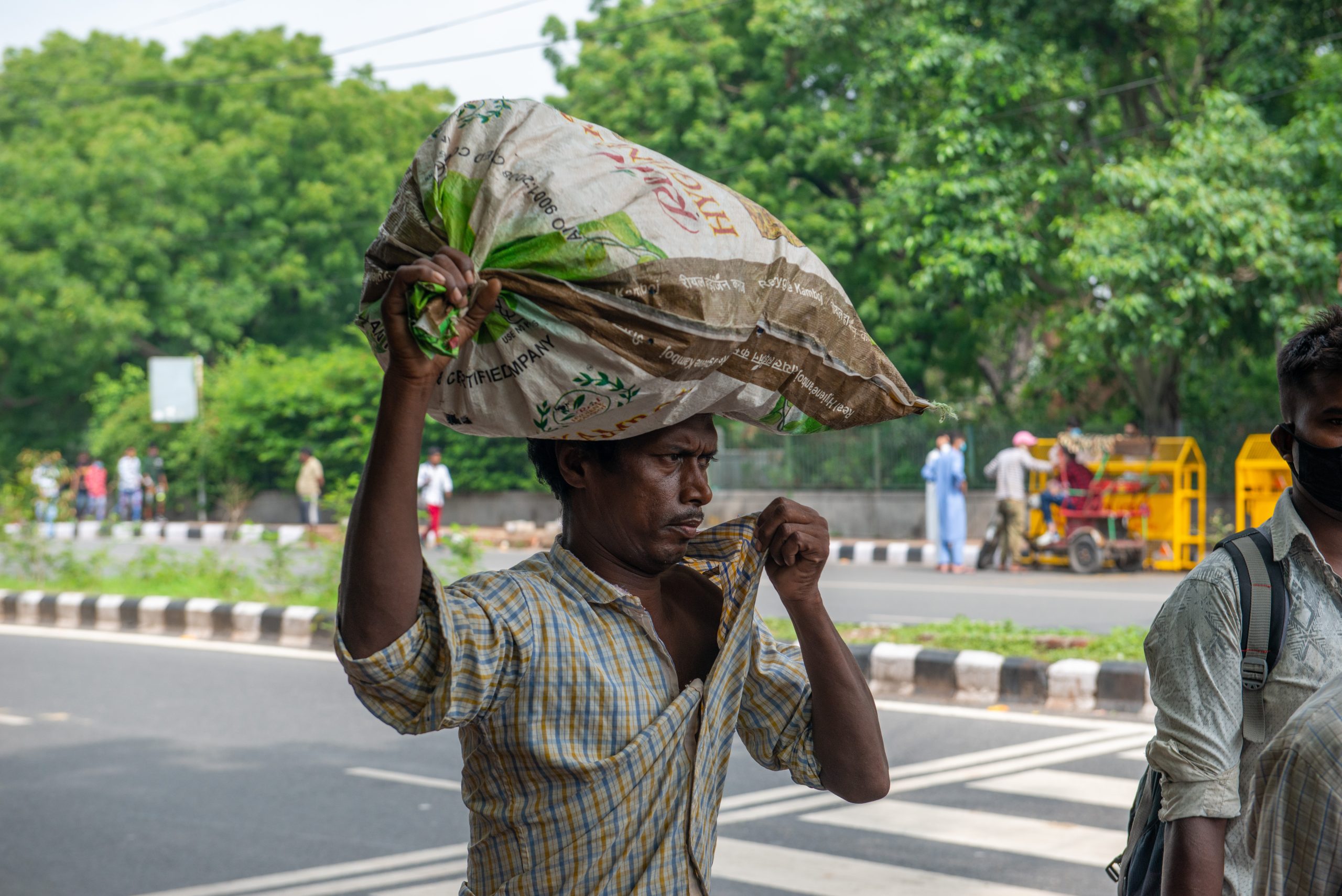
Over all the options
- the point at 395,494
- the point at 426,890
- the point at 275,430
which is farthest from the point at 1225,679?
the point at 275,430

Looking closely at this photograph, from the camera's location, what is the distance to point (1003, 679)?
812 centimetres

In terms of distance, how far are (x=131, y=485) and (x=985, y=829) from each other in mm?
23571

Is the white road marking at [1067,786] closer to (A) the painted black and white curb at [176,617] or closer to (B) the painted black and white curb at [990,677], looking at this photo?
(B) the painted black and white curb at [990,677]

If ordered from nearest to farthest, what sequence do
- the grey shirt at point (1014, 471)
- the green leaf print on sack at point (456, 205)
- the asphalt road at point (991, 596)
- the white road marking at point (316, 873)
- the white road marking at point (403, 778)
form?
1. the green leaf print on sack at point (456, 205)
2. the white road marking at point (316, 873)
3. the white road marking at point (403, 778)
4. the asphalt road at point (991, 596)
5. the grey shirt at point (1014, 471)

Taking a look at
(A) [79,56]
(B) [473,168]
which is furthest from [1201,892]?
(A) [79,56]

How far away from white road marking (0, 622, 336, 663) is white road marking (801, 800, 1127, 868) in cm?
505

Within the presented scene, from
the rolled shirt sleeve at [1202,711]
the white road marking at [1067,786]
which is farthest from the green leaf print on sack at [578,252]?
the white road marking at [1067,786]

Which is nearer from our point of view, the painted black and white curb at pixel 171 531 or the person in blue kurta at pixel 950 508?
the person in blue kurta at pixel 950 508

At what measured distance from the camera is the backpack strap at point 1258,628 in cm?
201

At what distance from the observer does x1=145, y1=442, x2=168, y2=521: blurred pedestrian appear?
2714cm

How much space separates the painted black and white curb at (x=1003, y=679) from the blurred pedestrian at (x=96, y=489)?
21.4m

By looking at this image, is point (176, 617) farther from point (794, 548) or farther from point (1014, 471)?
point (794, 548)

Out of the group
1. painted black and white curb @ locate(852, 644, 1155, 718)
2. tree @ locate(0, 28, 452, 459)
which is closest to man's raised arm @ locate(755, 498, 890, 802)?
painted black and white curb @ locate(852, 644, 1155, 718)

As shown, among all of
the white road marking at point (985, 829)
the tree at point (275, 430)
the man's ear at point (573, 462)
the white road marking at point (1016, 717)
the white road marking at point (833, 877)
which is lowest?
the white road marking at point (833, 877)
